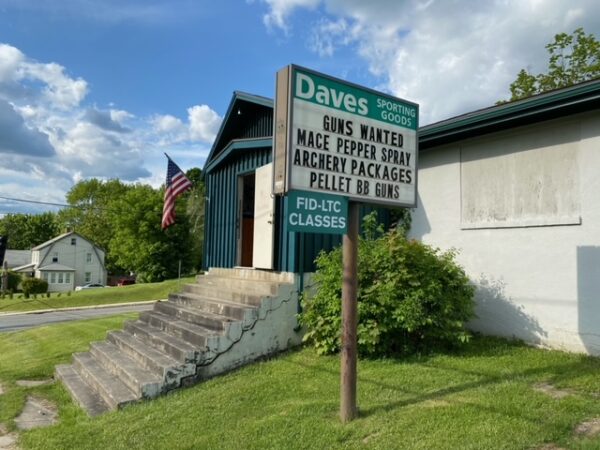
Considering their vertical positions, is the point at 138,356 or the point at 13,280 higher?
the point at 138,356

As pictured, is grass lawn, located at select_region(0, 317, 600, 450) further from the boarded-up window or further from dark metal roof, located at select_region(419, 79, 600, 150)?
dark metal roof, located at select_region(419, 79, 600, 150)

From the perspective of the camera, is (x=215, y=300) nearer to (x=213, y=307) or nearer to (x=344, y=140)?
(x=213, y=307)

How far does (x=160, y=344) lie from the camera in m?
6.85

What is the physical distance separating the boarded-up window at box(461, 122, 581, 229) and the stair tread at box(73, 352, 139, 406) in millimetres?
5325

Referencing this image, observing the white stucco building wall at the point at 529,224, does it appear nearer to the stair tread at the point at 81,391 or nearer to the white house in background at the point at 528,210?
the white house in background at the point at 528,210

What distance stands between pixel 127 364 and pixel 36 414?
3.92ft

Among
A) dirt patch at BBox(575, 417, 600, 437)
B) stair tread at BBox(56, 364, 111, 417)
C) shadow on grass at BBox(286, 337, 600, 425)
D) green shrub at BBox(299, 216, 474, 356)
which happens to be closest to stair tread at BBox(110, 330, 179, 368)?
stair tread at BBox(56, 364, 111, 417)

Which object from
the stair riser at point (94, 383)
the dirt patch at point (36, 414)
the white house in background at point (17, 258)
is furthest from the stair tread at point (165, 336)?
the white house in background at point (17, 258)

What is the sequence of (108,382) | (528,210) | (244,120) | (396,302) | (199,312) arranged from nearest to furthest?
1. (396,302)
2. (108,382)
3. (528,210)
4. (199,312)
5. (244,120)

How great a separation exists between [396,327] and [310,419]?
6.70 ft

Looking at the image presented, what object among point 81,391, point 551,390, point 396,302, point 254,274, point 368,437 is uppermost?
point 254,274

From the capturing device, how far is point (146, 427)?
4.70 metres

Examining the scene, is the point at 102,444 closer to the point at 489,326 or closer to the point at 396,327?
Result: the point at 396,327

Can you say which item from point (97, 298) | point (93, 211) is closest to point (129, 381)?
point (97, 298)
